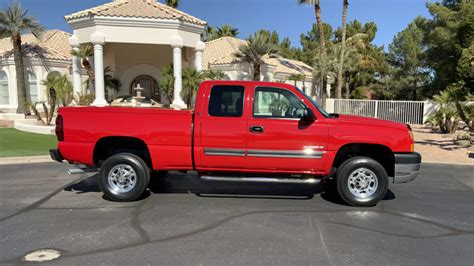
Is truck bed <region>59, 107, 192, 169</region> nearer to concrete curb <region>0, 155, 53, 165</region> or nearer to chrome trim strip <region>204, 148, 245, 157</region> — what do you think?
chrome trim strip <region>204, 148, 245, 157</region>

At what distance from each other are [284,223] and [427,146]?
33.6 ft

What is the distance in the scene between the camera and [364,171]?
19.3ft

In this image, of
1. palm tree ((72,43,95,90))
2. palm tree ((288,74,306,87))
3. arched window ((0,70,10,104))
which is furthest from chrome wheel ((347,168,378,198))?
arched window ((0,70,10,104))

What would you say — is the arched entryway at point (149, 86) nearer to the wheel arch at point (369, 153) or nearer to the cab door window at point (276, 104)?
the cab door window at point (276, 104)

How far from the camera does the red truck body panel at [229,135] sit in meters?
5.71

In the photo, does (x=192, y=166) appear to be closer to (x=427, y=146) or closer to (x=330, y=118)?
(x=330, y=118)

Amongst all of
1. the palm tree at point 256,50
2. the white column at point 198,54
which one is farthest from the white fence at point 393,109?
the white column at point 198,54

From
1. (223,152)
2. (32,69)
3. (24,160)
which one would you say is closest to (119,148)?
(223,152)

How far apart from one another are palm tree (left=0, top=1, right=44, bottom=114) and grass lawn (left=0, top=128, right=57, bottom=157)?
6.85 m

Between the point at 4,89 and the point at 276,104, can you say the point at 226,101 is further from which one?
the point at 4,89

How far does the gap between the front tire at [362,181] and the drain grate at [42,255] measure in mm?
4106

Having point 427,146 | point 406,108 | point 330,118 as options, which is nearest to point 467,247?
point 330,118

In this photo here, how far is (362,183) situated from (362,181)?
33 mm

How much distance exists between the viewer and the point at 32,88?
74.8ft
